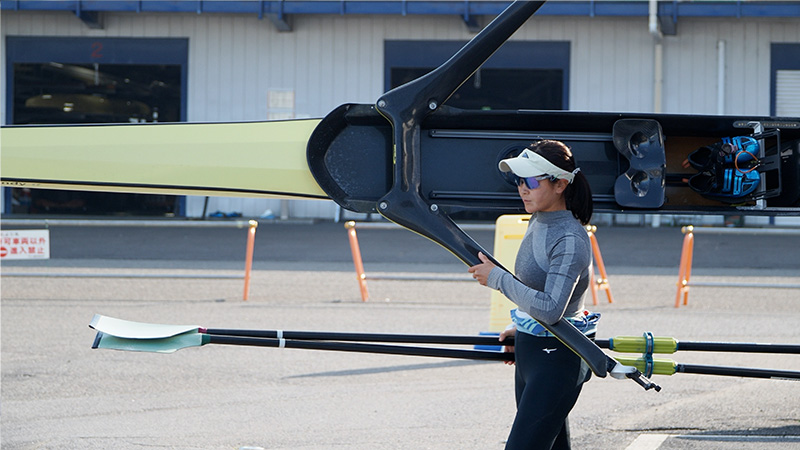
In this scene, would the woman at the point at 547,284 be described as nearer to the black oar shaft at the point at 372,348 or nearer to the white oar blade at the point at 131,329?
the black oar shaft at the point at 372,348

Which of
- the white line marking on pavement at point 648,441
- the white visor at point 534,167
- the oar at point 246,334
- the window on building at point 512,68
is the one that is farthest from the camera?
the window on building at point 512,68

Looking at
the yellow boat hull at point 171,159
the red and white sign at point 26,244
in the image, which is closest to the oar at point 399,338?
the yellow boat hull at point 171,159

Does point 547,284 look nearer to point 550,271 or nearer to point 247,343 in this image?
point 550,271

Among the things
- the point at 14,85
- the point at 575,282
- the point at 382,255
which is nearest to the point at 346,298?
the point at 382,255

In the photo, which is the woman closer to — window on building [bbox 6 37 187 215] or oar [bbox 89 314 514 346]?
oar [bbox 89 314 514 346]

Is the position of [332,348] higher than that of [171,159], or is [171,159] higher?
[171,159]

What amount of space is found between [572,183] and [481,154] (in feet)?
2.51

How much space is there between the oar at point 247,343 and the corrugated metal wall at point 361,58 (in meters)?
17.4

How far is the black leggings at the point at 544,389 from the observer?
373 centimetres

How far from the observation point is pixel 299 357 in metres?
8.16

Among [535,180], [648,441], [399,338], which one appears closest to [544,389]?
[535,180]

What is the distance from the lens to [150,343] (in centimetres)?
462

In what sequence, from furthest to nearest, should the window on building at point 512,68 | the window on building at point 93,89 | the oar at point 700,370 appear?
the window on building at point 93,89 → the window on building at point 512,68 → the oar at point 700,370

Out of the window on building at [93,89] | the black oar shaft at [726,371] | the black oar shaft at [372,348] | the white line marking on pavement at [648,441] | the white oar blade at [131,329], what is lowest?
the white line marking on pavement at [648,441]
